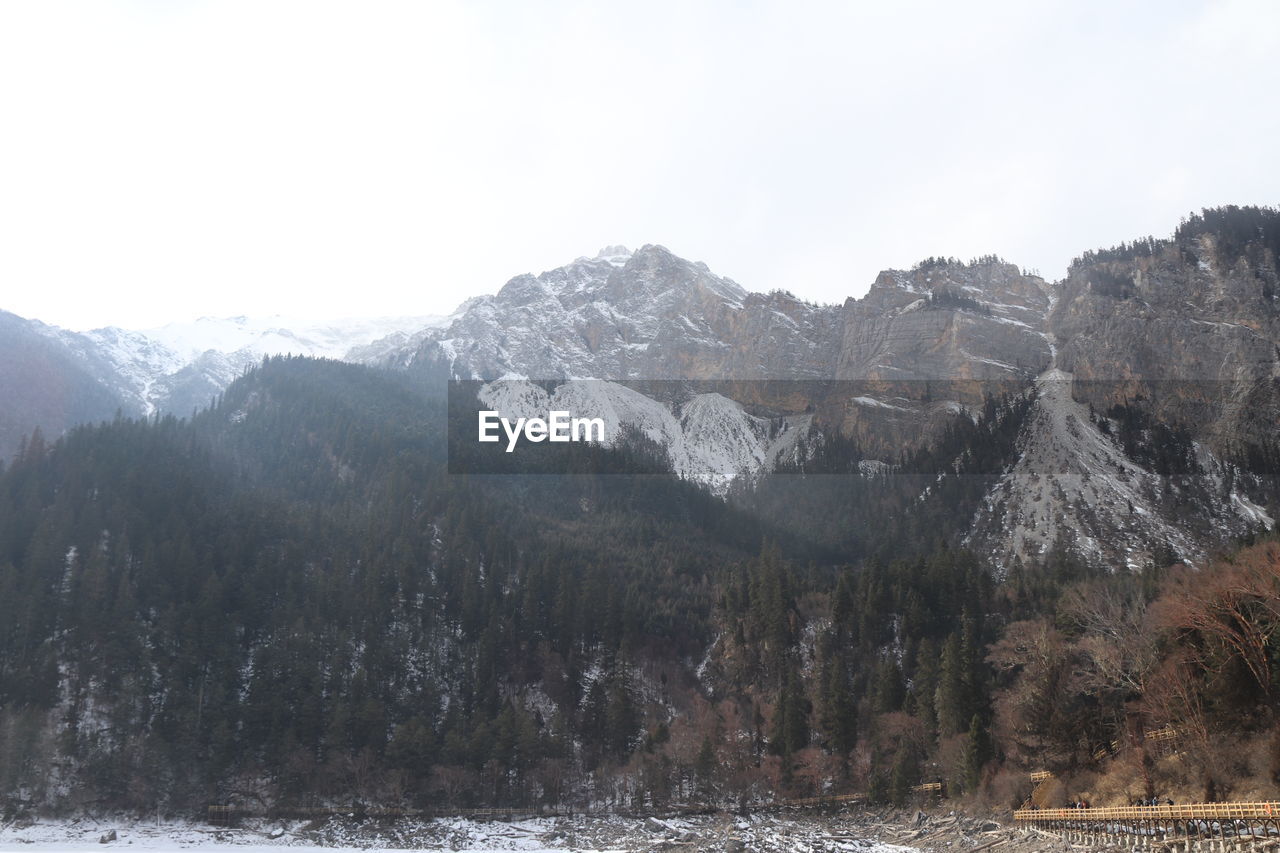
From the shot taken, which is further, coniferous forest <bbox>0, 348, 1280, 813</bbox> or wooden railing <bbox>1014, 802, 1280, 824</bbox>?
coniferous forest <bbox>0, 348, 1280, 813</bbox>

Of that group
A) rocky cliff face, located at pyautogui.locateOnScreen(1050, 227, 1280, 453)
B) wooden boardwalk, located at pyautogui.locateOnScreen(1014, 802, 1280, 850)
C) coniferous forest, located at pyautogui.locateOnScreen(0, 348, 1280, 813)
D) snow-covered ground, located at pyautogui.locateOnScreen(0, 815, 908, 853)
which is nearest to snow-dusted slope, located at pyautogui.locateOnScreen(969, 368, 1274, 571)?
rocky cliff face, located at pyautogui.locateOnScreen(1050, 227, 1280, 453)

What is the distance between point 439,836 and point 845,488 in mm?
105790

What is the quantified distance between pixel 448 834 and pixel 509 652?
29.2m

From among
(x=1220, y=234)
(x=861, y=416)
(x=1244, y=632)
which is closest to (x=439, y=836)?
(x=1244, y=632)

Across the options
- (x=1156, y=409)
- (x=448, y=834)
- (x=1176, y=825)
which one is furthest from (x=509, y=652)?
(x=1156, y=409)

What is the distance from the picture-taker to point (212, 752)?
3248 inches

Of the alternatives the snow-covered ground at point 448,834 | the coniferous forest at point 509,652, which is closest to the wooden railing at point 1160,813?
the coniferous forest at point 509,652

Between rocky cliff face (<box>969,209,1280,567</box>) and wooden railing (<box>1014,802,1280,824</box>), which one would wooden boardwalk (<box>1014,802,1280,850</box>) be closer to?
wooden railing (<box>1014,802,1280,824</box>)

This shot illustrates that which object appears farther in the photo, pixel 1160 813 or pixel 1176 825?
pixel 1160 813

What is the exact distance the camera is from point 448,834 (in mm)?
74812

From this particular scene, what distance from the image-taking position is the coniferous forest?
58.1m

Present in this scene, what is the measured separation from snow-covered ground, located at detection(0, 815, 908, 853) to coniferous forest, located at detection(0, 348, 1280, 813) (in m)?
3.86

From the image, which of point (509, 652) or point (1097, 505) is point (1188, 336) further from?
point (509, 652)

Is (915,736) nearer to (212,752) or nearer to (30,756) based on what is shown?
(212,752)
